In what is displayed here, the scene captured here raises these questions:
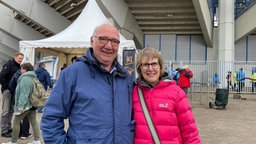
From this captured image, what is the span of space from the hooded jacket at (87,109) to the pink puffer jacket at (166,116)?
11 cm

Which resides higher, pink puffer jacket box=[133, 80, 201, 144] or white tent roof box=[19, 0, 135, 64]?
white tent roof box=[19, 0, 135, 64]

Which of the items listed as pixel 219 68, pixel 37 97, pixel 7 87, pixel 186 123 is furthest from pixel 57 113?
pixel 219 68

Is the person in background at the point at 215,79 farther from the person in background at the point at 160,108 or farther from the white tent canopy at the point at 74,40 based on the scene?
the person in background at the point at 160,108

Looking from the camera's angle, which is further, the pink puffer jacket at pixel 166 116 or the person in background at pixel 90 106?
the pink puffer jacket at pixel 166 116

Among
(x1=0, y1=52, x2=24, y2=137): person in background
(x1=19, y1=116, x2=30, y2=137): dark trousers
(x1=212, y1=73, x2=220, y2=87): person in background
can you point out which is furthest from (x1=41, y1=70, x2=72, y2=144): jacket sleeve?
(x1=212, y1=73, x2=220, y2=87): person in background

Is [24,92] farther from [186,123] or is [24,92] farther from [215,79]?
[215,79]

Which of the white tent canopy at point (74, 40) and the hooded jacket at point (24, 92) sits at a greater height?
the white tent canopy at point (74, 40)

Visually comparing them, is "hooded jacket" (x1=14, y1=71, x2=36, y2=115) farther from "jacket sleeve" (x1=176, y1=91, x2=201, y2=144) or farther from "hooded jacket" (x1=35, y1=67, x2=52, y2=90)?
"hooded jacket" (x1=35, y1=67, x2=52, y2=90)

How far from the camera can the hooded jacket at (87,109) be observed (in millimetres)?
1861

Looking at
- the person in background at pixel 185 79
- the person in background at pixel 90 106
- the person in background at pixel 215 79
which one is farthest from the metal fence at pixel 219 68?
the person in background at pixel 90 106

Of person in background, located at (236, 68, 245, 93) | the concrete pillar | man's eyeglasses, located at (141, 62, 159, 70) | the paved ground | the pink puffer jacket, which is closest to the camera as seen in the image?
the pink puffer jacket

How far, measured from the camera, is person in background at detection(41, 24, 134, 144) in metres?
1.86

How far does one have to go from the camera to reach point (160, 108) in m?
2.02

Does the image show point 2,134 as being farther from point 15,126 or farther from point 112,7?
point 112,7
